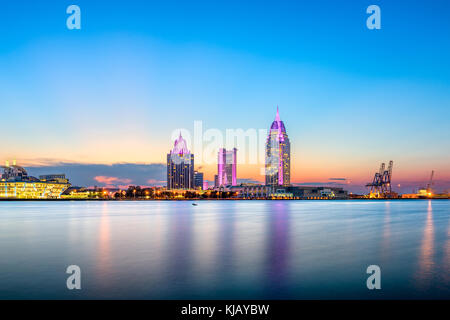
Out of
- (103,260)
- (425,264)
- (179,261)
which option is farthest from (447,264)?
(103,260)

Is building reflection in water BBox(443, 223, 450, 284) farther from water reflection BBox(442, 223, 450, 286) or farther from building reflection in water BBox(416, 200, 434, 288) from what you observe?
building reflection in water BBox(416, 200, 434, 288)

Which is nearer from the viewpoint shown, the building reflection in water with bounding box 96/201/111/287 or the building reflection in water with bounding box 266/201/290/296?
the building reflection in water with bounding box 266/201/290/296

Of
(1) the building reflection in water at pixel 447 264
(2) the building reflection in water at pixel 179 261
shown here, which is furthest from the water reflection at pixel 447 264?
(2) the building reflection in water at pixel 179 261

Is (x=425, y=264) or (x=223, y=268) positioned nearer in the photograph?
(x=223, y=268)

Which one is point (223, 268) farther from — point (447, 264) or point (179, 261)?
point (447, 264)

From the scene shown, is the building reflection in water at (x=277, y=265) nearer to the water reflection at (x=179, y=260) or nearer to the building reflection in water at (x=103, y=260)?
the water reflection at (x=179, y=260)

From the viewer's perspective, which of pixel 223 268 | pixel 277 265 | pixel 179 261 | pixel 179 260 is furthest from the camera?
pixel 179 260

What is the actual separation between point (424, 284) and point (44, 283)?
17.0 m

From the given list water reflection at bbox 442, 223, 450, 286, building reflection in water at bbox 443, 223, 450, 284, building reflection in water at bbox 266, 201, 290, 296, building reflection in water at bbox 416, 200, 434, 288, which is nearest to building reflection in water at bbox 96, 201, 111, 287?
building reflection in water at bbox 266, 201, 290, 296

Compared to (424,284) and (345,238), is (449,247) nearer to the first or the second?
(345,238)

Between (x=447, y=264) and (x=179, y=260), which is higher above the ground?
(x=179, y=260)
